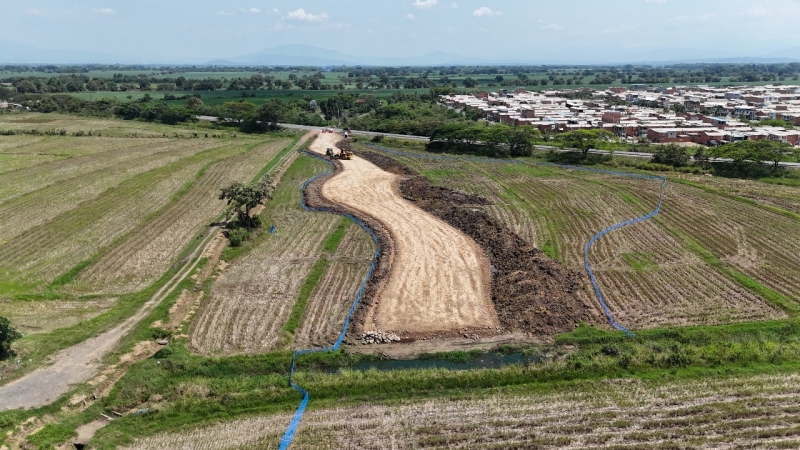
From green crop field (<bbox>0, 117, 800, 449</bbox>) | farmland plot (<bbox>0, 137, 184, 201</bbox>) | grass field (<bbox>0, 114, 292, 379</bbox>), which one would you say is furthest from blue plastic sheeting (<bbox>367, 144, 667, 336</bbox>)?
farmland plot (<bbox>0, 137, 184, 201</bbox>)

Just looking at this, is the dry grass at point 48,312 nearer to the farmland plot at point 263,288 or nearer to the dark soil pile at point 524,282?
the farmland plot at point 263,288

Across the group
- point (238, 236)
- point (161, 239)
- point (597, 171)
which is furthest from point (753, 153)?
point (161, 239)

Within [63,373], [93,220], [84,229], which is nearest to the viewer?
[63,373]

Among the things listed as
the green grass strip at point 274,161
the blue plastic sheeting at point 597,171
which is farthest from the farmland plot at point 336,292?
the green grass strip at point 274,161

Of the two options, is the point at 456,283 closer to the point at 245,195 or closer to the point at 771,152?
the point at 245,195

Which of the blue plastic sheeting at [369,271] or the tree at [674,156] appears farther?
the tree at [674,156]

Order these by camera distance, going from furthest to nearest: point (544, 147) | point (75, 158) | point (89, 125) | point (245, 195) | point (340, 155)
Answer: point (89, 125), point (544, 147), point (340, 155), point (75, 158), point (245, 195)
